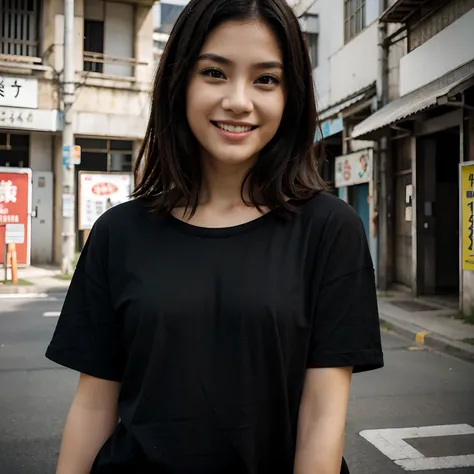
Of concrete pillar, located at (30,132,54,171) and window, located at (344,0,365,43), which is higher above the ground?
window, located at (344,0,365,43)

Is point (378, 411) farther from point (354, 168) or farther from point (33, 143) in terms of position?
point (33, 143)

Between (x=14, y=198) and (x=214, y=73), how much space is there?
1426 centimetres

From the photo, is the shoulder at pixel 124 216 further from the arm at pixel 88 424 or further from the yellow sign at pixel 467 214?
the yellow sign at pixel 467 214

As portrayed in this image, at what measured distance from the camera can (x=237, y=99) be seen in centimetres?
134

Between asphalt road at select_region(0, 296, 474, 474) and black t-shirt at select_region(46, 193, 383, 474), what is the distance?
265 centimetres

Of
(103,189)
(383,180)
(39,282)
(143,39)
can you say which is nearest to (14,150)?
(103,189)

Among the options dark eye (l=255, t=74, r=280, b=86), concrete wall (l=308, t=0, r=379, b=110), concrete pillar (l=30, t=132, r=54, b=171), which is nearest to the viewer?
dark eye (l=255, t=74, r=280, b=86)

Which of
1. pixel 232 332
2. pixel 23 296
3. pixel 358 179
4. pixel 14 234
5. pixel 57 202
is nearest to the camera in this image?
pixel 232 332

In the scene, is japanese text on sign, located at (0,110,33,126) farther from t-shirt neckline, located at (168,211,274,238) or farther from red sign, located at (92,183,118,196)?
t-shirt neckline, located at (168,211,274,238)

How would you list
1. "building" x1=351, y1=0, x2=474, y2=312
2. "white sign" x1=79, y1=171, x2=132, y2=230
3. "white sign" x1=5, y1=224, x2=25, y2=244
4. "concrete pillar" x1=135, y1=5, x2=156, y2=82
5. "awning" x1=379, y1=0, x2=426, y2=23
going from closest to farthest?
"building" x1=351, y1=0, x2=474, y2=312
"awning" x1=379, y1=0, x2=426, y2=23
"white sign" x1=5, y1=224, x2=25, y2=244
"white sign" x1=79, y1=171, x2=132, y2=230
"concrete pillar" x1=135, y1=5, x2=156, y2=82

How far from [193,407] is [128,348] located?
7.7 inches

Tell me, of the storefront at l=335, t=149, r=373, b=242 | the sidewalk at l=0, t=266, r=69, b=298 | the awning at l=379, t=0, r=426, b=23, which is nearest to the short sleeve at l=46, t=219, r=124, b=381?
the awning at l=379, t=0, r=426, b=23

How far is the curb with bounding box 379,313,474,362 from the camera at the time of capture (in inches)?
270

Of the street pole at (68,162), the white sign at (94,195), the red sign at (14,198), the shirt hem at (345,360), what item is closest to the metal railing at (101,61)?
the street pole at (68,162)
